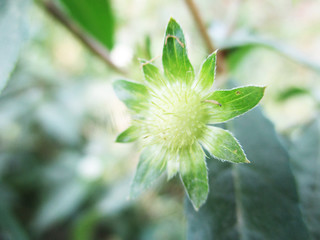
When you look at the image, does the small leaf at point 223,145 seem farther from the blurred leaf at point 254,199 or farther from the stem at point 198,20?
the stem at point 198,20

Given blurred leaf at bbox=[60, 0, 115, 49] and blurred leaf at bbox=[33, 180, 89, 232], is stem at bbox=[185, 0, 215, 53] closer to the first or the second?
blurred leaf at bbox=[60, 0, 115, 49]

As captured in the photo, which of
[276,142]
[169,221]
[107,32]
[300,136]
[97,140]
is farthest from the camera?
[97,140]

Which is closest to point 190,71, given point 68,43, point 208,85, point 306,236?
point 208,85

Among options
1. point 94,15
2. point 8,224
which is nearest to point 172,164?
point 94,15

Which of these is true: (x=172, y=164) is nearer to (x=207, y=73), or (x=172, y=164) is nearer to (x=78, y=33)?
(x=207, y=73)

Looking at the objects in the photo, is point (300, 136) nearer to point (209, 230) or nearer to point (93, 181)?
→ point (209, 230)

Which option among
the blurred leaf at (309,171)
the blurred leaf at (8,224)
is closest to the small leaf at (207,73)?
the blurred leaf at (309,171)
